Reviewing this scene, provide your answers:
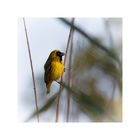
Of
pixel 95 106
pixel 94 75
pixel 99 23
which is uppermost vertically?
pixel 99 23

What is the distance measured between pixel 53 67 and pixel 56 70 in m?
0.02

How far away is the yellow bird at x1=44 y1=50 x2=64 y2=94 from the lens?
7.84 ft

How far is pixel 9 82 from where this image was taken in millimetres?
2381

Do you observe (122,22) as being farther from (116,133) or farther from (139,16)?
(116,133)

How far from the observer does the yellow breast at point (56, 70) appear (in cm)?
240

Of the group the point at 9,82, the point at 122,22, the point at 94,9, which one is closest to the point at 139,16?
the point at 122,22

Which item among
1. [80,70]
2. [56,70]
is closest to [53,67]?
[56,70]

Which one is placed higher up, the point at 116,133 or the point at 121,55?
the point at 121,55

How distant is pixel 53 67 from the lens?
7.89ft

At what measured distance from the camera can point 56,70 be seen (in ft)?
7.91

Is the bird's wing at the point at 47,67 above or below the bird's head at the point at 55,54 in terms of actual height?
below

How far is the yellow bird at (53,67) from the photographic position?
2.39m

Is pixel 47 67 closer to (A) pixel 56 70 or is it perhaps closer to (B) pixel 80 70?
(A) pixel 56 70

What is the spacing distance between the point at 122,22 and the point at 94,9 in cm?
17
